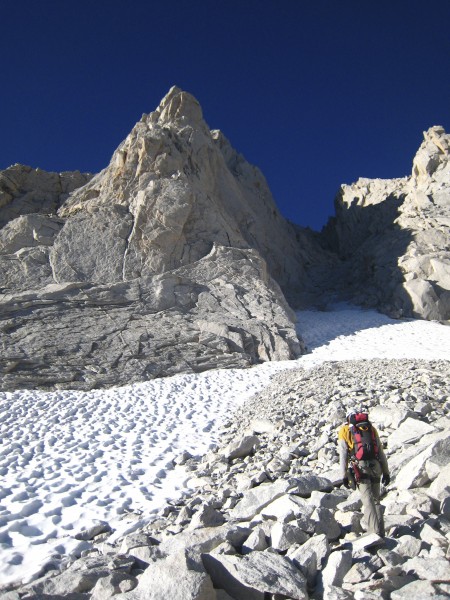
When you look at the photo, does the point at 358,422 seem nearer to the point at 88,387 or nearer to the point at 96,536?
the point at 96,536

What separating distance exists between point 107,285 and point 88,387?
5678 millimetres

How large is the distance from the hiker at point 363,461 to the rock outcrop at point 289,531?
29cm

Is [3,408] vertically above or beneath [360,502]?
above

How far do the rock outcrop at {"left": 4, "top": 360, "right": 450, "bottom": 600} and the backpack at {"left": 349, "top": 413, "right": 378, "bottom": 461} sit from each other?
24.8 inches

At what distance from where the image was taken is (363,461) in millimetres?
4941

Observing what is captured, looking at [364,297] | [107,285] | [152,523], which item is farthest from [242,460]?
[364,297]

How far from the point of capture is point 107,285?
19297 mm

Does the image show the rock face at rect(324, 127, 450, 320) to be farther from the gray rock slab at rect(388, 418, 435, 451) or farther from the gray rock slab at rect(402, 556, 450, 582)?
the gray rock slab at rect(402, 556, 450, 582)

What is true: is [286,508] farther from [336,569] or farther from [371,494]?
[336,569]

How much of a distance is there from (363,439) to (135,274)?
55.1ft

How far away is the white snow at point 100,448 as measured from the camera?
18.9 feet

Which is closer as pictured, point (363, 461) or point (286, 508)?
point (363, 461)

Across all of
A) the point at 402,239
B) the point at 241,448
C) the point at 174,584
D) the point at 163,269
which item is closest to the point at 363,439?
the point at 174,584

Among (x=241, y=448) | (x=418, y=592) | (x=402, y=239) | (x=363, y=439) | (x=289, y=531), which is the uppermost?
(x=402, y=239)
